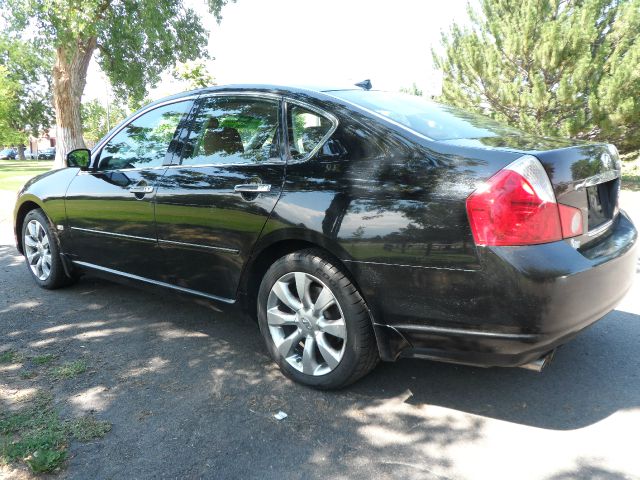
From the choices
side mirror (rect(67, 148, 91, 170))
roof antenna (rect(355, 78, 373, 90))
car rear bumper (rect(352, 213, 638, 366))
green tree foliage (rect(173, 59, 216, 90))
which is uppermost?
green tree foliage (rect(173, 59, 216, 90))

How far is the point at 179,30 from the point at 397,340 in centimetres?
1746

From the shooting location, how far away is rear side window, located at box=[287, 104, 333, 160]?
3097 millimetres

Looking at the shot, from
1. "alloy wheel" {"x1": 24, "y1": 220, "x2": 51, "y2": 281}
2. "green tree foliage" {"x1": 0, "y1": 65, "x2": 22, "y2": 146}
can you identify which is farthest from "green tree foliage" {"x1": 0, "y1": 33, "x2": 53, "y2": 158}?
"alloy wheel" {"x1": 24, "y1": 220, "x2": 51, "y2": 281}

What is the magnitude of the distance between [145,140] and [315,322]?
2109 mm

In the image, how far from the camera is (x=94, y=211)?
4.32 metres

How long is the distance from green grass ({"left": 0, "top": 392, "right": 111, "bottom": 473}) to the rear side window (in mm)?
1800

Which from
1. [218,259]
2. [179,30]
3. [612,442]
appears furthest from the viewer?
[179,30]

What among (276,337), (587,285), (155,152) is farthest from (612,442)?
(155,152)

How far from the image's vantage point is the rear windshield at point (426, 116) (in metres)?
3.00

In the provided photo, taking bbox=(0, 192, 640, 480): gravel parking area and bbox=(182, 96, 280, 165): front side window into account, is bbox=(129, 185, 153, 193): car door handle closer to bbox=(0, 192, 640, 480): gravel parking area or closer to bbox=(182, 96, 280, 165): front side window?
bbox=(182, 96, 280, 165): front side window

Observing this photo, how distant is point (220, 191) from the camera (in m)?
3.39

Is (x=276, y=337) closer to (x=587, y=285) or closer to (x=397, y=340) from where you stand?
(x=397, y=340)

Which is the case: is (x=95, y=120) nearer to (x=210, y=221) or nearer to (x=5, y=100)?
(x=5, y=100)

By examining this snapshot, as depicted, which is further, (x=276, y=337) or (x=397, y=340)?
(x=276, y=337)
